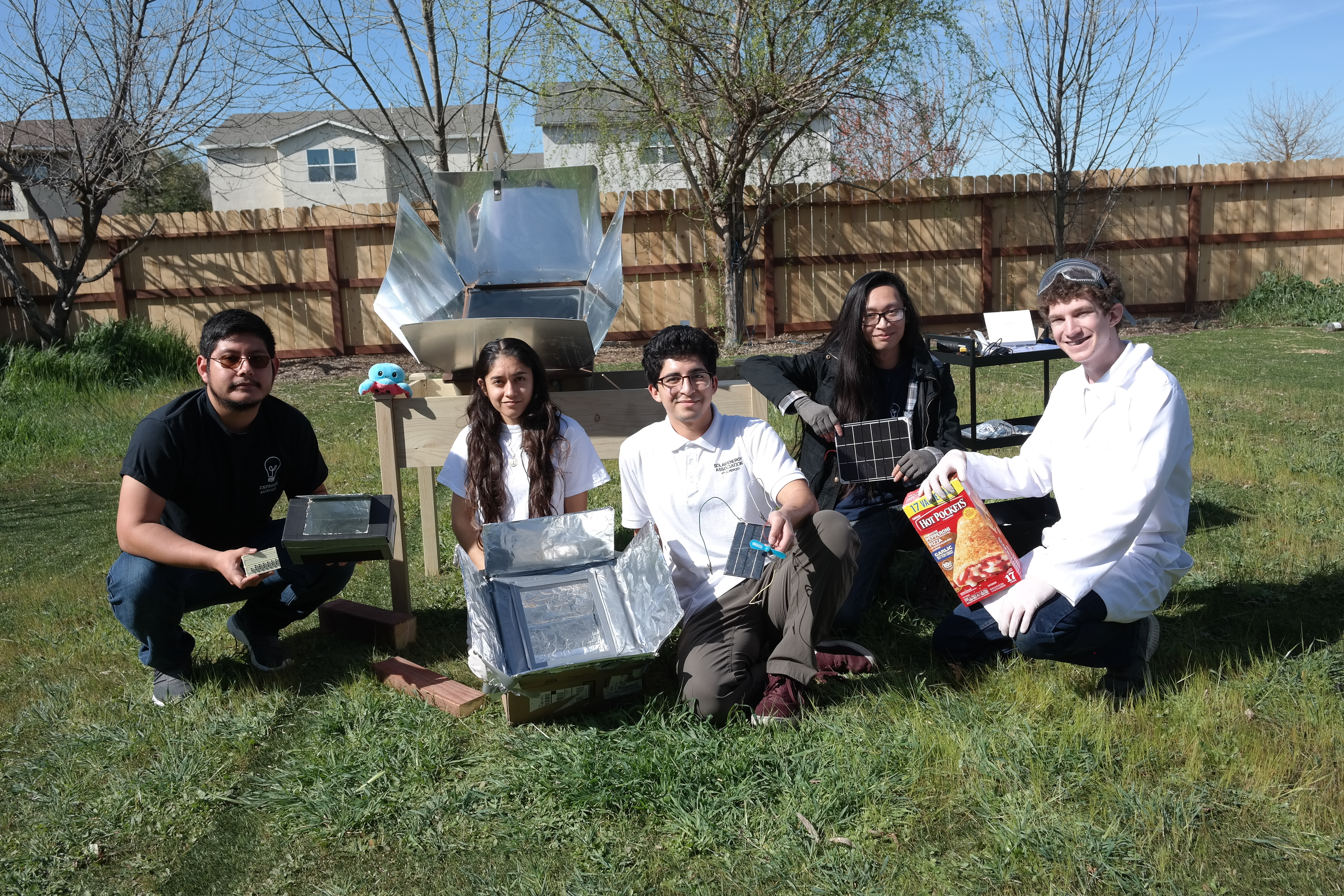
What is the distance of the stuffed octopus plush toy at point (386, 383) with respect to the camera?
3.69m

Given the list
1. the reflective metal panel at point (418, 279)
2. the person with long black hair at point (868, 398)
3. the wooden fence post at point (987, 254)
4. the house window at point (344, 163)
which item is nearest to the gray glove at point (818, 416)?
the person with long black hair at point (868, 398)

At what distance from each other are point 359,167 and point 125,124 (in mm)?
18443

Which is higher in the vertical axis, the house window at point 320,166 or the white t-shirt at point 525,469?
the house window at point 320,166

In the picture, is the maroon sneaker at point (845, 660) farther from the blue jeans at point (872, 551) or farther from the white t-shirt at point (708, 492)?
the white t-shirt at point (708, 492)

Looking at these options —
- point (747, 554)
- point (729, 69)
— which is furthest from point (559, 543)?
point (729, 69)

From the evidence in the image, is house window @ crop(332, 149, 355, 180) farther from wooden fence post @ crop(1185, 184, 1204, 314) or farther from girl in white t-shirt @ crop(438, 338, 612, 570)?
girl in white t-shirt @ crop(438, 338, 612, 570)

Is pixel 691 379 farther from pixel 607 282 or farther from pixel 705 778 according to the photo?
pixel 607 282

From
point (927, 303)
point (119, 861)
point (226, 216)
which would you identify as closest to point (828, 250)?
point (927, 303)

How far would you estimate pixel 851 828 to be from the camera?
2256mm

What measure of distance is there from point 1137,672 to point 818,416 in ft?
4.51

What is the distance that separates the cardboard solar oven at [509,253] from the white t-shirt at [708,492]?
1.23 metres

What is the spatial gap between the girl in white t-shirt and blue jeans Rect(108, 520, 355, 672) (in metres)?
0.57

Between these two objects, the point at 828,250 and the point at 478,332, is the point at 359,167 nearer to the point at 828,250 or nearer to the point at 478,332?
the point at 828,250

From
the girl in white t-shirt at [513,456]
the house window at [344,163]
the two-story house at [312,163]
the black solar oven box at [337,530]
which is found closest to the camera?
the black solar oven box at [337,530]
